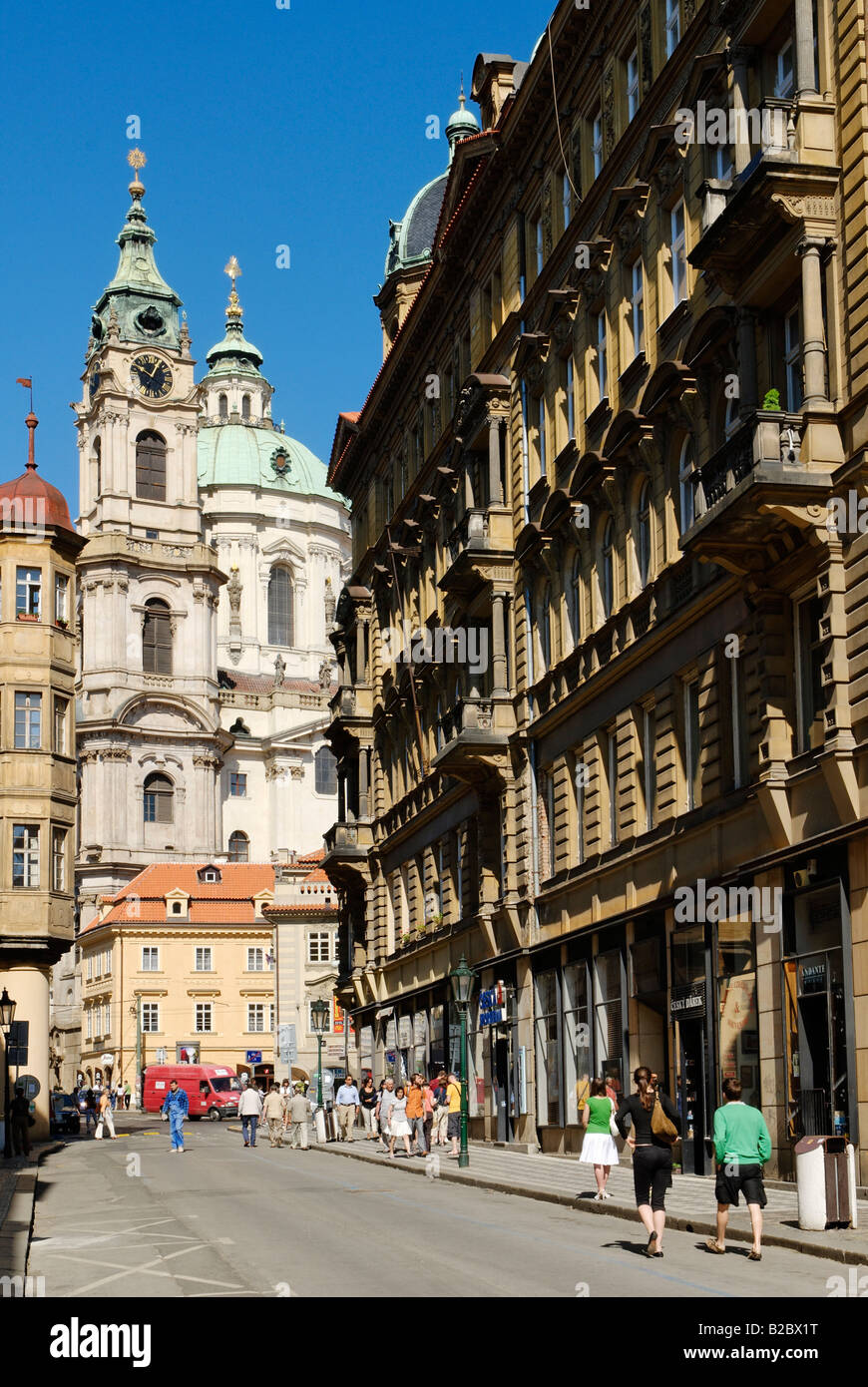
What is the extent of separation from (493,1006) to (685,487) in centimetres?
1540

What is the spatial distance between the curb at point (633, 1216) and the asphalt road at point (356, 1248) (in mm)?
189

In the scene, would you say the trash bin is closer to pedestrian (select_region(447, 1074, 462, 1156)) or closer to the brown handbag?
the brown handbag

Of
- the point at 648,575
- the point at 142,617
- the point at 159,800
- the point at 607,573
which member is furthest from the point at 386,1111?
the point at 142,617

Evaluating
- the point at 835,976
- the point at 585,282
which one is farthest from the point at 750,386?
the point at 585,282

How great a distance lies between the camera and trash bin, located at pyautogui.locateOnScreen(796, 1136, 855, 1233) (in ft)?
58.4

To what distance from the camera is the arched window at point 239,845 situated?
12638cm

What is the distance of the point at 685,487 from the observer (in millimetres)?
28078

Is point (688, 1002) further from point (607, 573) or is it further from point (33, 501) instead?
point (33, 501)

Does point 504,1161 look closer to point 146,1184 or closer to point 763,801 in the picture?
point 146,1184

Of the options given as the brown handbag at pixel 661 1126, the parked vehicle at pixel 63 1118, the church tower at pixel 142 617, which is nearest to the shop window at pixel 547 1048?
the brown handbag at pixel 661 1126

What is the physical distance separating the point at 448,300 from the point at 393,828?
1529 cm

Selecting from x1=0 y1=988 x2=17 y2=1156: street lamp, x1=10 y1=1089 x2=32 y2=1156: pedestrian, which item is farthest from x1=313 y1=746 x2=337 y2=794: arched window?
x1=10 y1=1089 x2=32 y2=1156: pedestrian

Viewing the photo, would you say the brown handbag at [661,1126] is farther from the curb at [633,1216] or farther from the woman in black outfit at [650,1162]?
the curb at [633,1216]
